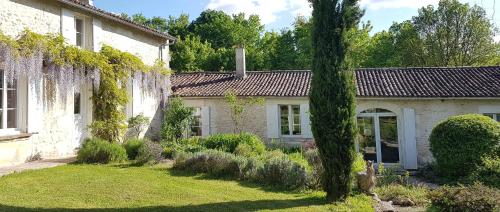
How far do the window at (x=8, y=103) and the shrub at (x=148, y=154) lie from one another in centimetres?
299

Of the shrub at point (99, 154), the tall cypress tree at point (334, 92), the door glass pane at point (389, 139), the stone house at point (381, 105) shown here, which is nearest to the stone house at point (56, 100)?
the shrub at point (99, 154)

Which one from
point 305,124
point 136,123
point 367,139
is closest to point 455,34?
point 367,139

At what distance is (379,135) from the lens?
14.4 metres

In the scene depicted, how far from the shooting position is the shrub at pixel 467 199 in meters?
5.39

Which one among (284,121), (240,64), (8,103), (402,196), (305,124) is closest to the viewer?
(402,196)

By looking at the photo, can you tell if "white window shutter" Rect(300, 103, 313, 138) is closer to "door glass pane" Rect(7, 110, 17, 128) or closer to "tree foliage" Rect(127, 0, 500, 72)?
"tree foliage" Rect(127, 0, 500, 72)

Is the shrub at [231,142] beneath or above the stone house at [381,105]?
beneath

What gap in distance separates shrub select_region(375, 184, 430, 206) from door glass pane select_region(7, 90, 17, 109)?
27.6ft

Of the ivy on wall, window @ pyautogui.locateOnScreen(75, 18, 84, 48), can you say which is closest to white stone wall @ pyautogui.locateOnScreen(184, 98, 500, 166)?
the ivy on wall

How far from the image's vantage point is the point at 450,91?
44.3 ft

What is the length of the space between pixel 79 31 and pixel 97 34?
1.65ft

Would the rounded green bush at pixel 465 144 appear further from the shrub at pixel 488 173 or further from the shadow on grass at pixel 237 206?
the shadow on grass at pixel 237 206

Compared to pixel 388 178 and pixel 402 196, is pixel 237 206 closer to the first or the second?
pixel 402 196

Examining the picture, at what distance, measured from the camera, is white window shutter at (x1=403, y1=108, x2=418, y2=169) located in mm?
13695
